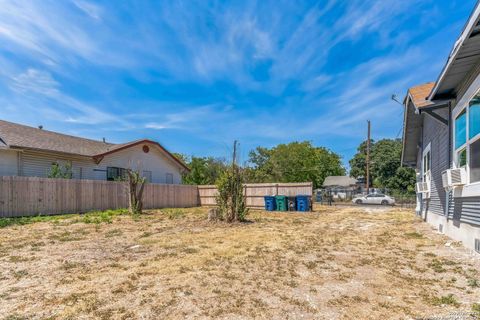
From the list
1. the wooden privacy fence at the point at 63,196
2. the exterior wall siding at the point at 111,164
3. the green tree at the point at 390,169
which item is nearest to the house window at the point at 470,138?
the wooden privacy fence at the point at 63,196

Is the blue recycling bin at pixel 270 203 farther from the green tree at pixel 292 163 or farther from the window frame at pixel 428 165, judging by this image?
the green tree at pixel 292 163

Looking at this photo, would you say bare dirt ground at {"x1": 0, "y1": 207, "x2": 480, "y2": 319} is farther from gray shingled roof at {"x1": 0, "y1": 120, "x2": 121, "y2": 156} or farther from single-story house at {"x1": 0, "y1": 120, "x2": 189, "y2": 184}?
gray shingled roof at {"x1": 0, "y1": 120, "x2": 121, "y2": 156}

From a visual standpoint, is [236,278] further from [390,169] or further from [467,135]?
[390,169]

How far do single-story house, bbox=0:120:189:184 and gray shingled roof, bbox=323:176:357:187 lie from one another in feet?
105

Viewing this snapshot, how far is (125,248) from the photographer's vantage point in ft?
18.2

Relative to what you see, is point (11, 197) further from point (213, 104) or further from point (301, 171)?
point (301, 171)

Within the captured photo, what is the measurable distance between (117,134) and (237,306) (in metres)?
24.9

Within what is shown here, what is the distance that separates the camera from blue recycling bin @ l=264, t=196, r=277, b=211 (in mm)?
16172

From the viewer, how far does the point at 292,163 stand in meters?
42.2

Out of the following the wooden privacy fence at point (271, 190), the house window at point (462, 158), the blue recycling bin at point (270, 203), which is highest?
the house window at point (462, 158)

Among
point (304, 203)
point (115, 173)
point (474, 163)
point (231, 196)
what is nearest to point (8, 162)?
point (115, 173)

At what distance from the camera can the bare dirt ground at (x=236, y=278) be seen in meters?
2.66

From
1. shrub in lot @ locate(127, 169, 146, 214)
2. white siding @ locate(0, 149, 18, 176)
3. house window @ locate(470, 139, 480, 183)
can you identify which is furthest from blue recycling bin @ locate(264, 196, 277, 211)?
white siding @ locate(0, 149, 18, 176)

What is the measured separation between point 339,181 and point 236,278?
46.8 metres
